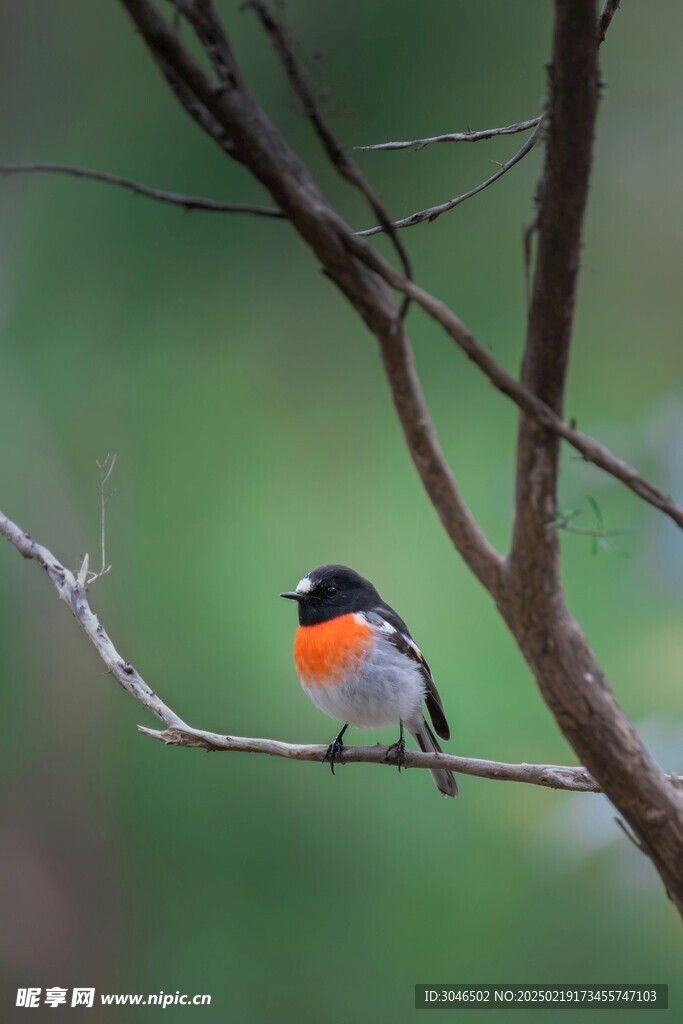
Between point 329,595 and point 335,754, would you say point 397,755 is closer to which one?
point 335,754

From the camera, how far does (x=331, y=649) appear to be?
202cm

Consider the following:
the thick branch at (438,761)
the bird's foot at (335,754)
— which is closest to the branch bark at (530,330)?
the thick branch at (438,761)

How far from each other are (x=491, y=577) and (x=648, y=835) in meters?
0.31

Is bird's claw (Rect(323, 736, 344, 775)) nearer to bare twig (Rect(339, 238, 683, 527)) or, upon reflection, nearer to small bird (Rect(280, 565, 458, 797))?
small bird (Rect(280, 565, 458, 797))

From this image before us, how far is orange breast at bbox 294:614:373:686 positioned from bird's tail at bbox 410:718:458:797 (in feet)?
0.95

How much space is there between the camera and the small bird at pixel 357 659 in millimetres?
2014

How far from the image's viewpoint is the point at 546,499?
0.89m

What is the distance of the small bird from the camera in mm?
2014

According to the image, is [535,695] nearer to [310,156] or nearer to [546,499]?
[310,156]

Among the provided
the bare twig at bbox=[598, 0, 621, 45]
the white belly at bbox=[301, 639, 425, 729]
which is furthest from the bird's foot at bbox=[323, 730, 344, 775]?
the bare twig at bbox=[598, 0, 621, 45]

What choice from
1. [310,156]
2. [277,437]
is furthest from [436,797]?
[310,156]

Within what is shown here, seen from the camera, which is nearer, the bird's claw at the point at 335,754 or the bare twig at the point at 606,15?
the bare twig at the point at 606,15

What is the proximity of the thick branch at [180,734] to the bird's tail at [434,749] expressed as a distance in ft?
2.30

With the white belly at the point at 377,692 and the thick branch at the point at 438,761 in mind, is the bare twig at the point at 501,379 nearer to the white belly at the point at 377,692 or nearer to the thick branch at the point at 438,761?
the thick branch at the point at 438,761
